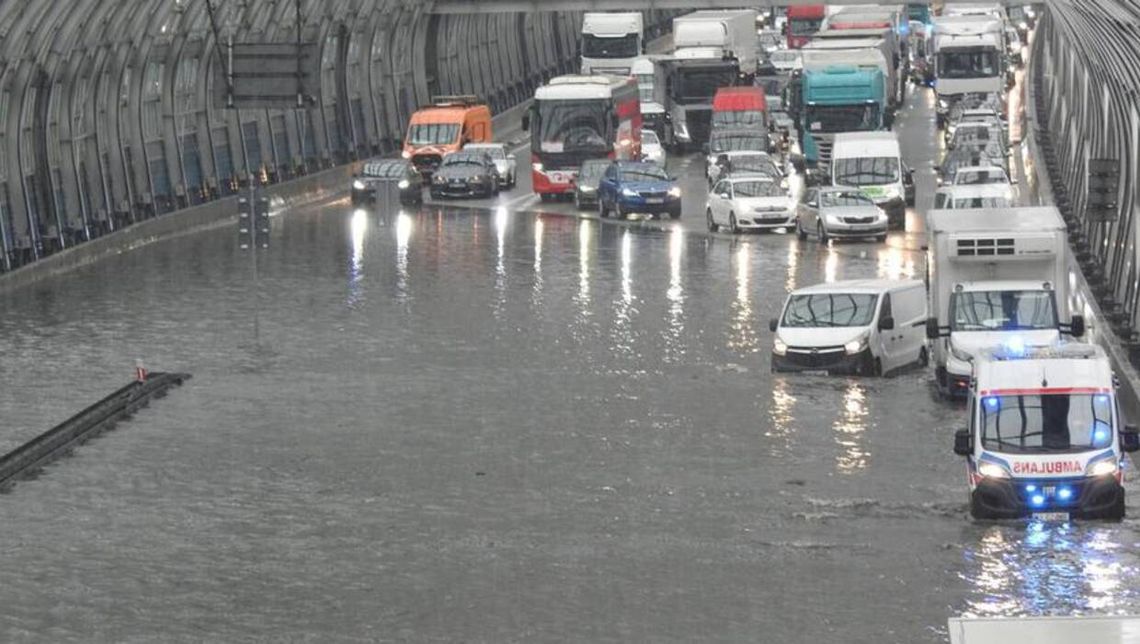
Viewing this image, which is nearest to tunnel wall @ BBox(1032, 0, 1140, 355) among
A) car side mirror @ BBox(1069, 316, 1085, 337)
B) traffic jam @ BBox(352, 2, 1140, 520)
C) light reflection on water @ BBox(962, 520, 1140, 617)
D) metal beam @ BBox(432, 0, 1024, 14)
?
car side mirror @ BBox(1069, 316, 1085, 337)

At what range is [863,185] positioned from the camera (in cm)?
6191

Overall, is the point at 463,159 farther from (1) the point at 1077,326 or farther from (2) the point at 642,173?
(1) the point at 1077,326

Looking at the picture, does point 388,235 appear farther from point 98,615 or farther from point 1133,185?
point 98,615

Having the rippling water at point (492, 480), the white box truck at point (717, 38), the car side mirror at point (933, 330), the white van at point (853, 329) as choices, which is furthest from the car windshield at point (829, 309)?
the white box truck at point (717, 38)

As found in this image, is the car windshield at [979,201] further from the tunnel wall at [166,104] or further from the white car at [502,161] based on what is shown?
the white car at [502,161]

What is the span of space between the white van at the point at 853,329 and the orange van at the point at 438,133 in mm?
37886

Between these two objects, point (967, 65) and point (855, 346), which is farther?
point (967, 65)

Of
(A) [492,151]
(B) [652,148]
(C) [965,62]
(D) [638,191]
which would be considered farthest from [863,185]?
(C) [965,62]

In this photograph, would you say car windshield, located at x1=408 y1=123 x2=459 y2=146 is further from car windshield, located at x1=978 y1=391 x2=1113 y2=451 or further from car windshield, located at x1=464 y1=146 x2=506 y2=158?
car windshield, located at x1=978 y1=391 x2=1113 y2=451

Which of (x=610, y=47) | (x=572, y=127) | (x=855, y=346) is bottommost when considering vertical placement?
(x=610, y=47)

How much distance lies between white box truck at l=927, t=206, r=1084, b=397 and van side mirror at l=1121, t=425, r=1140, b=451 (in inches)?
316

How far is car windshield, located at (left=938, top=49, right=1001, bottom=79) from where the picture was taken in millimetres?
90562

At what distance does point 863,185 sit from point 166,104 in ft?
55.0

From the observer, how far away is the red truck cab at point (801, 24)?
12388 centimetres
